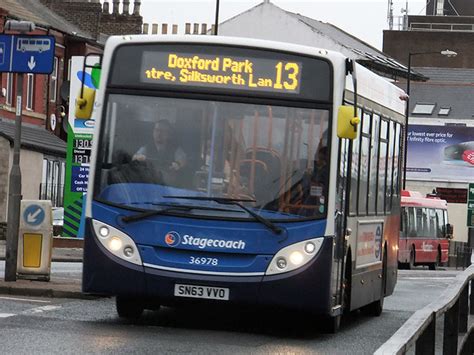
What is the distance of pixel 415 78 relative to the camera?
102625 millimetres

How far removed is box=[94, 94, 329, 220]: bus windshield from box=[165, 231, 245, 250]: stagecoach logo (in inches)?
10.2

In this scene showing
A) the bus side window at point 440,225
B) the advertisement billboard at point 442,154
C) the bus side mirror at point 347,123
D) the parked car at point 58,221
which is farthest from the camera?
the advertisement billboard at point 442,154

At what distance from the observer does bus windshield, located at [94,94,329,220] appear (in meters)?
14.8

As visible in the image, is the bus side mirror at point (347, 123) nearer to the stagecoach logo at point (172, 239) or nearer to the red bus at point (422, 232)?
the stagecoach logo at point (172, 239)

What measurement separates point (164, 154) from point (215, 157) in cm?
51

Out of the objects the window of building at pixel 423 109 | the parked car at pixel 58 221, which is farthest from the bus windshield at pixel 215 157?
the window of building at pixel 423 109

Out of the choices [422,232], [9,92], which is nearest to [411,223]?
[422,232]

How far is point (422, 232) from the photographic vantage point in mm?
58750

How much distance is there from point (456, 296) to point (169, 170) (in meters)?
4.66

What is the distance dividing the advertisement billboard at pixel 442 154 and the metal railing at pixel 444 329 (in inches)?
2918

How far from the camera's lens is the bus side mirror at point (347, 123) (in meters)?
→ 14.6

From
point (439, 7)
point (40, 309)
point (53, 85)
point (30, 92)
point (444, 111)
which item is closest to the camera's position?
point (40, 309)

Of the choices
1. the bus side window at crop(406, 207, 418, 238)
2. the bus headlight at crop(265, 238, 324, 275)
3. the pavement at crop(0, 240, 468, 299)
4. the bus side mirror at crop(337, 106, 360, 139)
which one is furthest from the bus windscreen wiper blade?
the bus side window at crop(406, 207, 418, 238)

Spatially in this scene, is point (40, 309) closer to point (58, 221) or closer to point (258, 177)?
point (258, 177)
